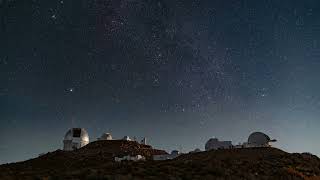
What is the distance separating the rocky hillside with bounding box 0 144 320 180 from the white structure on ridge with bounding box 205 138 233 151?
11543mm

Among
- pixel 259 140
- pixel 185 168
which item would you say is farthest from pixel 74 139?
pixel 185 168

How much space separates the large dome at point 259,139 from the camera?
4888 cm

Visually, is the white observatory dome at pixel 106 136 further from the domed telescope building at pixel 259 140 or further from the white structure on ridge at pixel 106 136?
the domed telescope building at pixel 259 140

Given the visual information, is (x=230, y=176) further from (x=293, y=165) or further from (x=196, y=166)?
(x=293, y=165)

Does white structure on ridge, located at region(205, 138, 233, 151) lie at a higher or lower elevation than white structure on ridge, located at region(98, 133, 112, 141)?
lower

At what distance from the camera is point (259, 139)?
49125 millimetres

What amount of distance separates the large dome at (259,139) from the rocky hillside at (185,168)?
8550 mm

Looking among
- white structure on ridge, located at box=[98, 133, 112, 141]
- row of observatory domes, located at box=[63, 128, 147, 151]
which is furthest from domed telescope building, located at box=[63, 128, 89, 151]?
white structure on ridge, located at box=[98, 133, 112, 141]

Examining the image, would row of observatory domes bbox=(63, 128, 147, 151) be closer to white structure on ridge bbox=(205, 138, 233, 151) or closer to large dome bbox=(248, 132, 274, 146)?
white structure on ridge bbox=(205, 138, 233, 151)

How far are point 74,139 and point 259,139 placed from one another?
96.7 ft

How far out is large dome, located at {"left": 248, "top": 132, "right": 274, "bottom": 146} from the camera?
48.9m

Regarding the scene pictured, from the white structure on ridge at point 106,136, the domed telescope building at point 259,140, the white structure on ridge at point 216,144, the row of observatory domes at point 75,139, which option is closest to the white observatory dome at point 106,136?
the white structure on ridge at point 106,136

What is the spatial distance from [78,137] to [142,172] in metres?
36.4

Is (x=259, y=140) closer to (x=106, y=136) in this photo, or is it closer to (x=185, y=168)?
(x=106, y=136)
